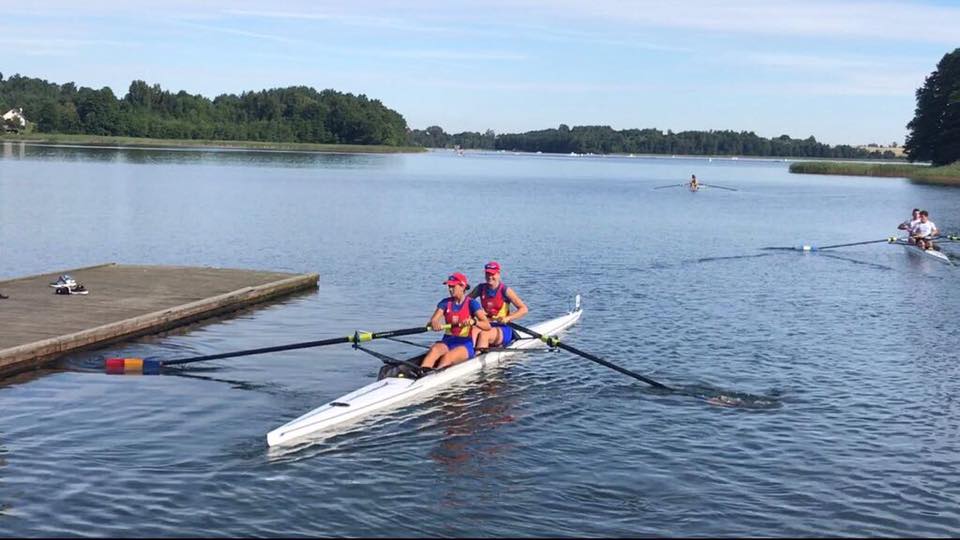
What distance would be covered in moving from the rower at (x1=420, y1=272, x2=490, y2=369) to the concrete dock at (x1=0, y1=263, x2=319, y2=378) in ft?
22.8

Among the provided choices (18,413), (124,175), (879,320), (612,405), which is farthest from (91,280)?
(124,175)

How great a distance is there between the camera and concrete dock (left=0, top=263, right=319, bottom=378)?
19.2 meters

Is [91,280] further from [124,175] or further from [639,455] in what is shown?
[124,175]

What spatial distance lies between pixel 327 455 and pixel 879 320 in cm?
1825

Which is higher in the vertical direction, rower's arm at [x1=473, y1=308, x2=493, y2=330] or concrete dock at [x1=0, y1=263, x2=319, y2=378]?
rower's arm at [x1=473, y1=308, x2=493, y2=330]

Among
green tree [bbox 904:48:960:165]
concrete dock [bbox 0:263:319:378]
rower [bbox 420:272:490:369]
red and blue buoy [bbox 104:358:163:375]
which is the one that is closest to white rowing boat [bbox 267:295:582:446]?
rower [bbox 420:272:490:369]

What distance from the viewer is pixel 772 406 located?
1777 cm

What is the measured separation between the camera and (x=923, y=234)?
44.1 m

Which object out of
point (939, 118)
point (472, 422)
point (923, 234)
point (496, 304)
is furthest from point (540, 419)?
point (939, 118)

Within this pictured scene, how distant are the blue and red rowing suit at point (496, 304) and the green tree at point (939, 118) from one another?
122 metres

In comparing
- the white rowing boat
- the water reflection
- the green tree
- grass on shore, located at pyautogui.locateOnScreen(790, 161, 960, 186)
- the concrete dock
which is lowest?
the water reflection

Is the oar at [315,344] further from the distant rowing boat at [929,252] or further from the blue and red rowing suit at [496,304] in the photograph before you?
the distant rowing boat at [929,252]

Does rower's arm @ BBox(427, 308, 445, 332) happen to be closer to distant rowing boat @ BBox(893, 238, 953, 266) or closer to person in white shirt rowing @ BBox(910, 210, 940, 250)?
distant rowing boat @ BBox(893, 238, 953, 266)

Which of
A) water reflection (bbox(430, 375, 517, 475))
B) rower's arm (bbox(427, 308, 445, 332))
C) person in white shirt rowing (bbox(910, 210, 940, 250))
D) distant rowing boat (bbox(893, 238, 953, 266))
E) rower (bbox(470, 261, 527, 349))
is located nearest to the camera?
water reflection (bbox(430, 375, 517, 475))
